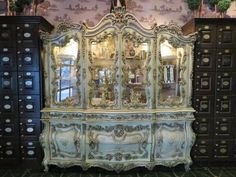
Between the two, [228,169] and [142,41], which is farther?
[228,169]

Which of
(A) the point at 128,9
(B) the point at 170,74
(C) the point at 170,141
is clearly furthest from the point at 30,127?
(A) the point at 128,9

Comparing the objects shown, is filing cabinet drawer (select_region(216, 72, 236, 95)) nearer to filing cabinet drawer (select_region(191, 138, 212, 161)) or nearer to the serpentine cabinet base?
the serpentine cabinet base

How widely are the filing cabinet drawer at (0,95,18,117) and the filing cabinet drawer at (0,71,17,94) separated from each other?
0.06 m

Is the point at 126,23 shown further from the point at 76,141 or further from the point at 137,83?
the point at 76,141

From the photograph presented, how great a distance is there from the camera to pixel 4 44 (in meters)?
3.11

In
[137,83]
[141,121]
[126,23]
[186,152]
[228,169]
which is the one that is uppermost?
[126,23]

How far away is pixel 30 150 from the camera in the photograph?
3.24m

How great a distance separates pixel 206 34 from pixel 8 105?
258cm

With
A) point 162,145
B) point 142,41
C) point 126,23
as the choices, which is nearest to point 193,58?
point 142,41

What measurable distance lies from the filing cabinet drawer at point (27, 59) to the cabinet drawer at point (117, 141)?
0.98 m

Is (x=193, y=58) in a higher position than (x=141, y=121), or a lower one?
higher

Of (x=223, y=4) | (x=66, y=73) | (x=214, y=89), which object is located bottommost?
(x=214, y=89)

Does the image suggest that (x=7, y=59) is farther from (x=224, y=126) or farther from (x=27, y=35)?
(x=224, y=126)

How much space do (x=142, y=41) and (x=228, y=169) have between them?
1963 millimetres
